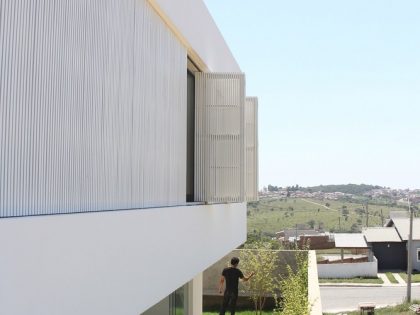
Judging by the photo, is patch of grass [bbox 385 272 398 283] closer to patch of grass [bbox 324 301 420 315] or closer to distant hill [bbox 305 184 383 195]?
patch of grass [bbox 324 301 420 315]

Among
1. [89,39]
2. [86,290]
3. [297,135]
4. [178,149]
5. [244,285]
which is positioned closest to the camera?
[86,290]

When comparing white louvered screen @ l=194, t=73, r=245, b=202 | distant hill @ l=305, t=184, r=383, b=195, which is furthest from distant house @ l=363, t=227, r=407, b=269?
distant hill @ l=305, t=184, r=383, b=195

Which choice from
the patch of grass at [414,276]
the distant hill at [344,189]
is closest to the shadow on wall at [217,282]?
the patch of grass at [414,276]

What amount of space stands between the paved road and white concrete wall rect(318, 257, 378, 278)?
449cm

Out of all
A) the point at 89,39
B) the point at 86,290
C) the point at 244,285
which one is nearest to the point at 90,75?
the point at 89,39

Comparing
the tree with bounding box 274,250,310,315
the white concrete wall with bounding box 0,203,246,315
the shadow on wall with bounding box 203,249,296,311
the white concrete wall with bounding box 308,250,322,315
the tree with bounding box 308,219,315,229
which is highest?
the white concrete wall with bounding box 0,203,246,315

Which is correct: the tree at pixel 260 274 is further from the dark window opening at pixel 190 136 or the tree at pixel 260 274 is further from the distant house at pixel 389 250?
the distant house at pixel 389 250

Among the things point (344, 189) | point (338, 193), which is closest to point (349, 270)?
point (338, 193)

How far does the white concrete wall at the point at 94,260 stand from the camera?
9.51ft

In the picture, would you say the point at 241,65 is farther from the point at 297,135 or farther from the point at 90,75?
the point at 297,135

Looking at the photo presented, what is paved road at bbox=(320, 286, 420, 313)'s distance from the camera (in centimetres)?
3012

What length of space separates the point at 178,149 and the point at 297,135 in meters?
73.9

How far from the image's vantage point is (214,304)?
17578mm

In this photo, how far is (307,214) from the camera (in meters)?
87.4
